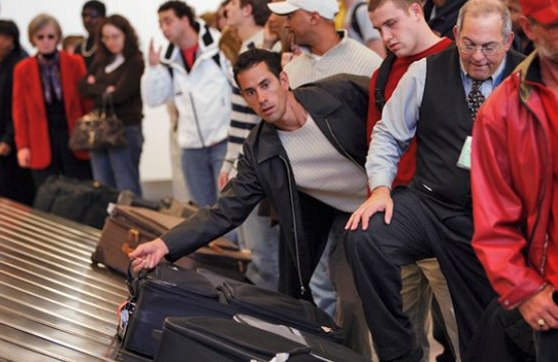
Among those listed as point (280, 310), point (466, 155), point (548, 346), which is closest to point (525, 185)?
point (548, 346)

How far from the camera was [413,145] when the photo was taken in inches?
162

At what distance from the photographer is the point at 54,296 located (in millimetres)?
4809

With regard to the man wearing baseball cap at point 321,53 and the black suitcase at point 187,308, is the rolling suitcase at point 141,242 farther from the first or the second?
the black suitcase at point 187,308

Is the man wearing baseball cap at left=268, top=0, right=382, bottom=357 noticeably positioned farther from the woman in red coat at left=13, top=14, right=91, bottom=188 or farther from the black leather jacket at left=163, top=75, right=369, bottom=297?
the woman in red coat at left=13, top=14, right=91, bottom=188

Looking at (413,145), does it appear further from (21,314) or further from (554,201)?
(21,314)

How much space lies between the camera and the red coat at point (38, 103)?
8398 millimetres

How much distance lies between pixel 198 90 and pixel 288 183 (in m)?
2.65

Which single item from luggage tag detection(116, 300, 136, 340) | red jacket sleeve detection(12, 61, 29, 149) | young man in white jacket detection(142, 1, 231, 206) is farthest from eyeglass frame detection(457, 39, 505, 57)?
red jacket sleeve detection(12, 61, 29, 149)

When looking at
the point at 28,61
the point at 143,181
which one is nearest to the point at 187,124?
the point at 28,61

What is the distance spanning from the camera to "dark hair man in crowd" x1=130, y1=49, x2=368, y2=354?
4543mm

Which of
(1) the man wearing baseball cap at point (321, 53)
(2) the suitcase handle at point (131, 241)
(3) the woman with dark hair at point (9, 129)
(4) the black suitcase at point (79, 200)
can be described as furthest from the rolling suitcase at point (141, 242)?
(3) the woman with dark hair at point (9, 129)

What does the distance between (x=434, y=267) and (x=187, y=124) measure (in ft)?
10.2

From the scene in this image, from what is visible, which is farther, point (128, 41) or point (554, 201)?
point (128, 41)

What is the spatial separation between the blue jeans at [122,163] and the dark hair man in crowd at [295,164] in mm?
3394
